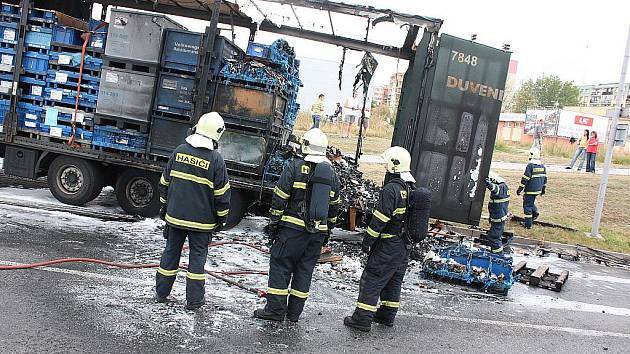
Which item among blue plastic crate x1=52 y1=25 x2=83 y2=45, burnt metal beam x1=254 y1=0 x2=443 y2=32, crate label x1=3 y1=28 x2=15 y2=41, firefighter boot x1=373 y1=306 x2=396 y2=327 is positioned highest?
burnt metal beam x1=254 y1=0 x2=443 y2=32

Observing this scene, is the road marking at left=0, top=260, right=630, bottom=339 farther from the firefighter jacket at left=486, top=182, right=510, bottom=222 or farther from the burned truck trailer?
the firefighter jacket at left=486, top=182, right=510, bottom=222

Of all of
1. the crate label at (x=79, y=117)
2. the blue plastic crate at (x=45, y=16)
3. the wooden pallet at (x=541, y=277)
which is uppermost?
the blue plastic crate at (x=45, y=16)

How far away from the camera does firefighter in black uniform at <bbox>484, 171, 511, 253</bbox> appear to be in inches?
391

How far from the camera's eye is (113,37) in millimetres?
8969

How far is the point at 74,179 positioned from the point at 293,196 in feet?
17.8

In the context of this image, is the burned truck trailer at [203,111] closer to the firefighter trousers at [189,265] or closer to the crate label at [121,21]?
the crate label at [121,21]

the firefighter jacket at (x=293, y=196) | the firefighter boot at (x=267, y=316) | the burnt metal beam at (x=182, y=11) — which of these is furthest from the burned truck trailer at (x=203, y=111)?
the firefighter boot at (x=267, y=316)

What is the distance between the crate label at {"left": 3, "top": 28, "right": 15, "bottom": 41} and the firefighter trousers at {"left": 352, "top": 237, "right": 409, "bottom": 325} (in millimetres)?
7396

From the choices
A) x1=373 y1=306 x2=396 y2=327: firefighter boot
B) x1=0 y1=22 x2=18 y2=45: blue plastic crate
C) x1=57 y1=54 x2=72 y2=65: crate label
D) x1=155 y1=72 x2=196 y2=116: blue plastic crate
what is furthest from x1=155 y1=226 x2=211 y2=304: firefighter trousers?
x1=0 y1=22 x2=18 y2=45: blue plastic crate

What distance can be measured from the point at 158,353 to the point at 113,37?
6283 mm

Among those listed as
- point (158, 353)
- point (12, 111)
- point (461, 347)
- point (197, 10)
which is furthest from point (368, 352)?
point (197, 10)

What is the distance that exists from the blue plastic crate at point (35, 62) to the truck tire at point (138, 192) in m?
2.23

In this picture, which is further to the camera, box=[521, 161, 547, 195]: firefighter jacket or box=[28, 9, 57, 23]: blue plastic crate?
box=[521, 161, 547, 195]: firefighter jacket

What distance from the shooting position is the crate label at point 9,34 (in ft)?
30.5
